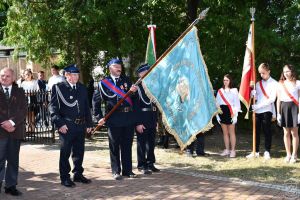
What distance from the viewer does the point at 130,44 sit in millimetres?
12312

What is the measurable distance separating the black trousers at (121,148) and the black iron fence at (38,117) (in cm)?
443

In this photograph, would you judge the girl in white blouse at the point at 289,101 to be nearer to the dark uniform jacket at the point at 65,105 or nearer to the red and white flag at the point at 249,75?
the red and white flag at the point at 249,75

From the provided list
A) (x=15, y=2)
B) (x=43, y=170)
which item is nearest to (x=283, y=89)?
(x=43, y=170)

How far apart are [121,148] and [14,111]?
1999 mm

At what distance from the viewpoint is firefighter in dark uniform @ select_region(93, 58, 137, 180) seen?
24.8 ft

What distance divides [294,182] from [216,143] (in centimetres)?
486

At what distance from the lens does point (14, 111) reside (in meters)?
6.70

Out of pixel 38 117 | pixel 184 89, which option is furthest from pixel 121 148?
pixel 38 117

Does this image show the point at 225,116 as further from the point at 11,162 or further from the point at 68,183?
the point at 11,162

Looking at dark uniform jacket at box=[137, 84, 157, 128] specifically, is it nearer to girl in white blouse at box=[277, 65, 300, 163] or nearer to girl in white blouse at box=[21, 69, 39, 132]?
girl in white blouse at box=[277, 65, 300, 163]

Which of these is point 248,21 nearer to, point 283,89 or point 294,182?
point 283,89

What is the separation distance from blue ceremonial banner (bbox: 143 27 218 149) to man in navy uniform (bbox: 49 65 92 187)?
1.18 m

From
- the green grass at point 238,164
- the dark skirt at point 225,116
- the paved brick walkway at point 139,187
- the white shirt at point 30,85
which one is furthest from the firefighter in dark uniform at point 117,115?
the white shirt at point 30,85

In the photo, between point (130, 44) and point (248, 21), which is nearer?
point (248, 21)
